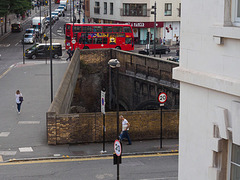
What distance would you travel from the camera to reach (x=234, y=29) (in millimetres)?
5832

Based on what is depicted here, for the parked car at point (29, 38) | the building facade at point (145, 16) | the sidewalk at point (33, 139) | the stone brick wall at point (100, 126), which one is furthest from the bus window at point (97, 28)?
the stone brick wall at point (100, 126)

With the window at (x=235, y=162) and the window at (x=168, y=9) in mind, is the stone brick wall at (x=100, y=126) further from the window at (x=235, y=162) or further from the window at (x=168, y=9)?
the window at (x=168, y=9)

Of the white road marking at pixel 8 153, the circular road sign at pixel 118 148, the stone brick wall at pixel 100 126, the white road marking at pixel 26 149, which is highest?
the circular road sign at pixel 118 148

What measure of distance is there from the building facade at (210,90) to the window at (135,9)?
65904 millimetres

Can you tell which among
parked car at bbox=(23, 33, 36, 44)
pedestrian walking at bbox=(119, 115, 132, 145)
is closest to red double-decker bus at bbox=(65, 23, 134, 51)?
parked car at bbox=(23, 33, 36, 44)

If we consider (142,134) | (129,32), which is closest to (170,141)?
(142,134)

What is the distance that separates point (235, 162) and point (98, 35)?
53131 mm

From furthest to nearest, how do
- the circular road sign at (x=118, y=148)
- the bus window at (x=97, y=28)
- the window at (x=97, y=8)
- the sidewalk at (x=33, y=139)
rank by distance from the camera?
the window at (x=97, y=8) → the bus window at (x=97, y=28) → the sidewalk at (x=33, y=139) → the circular road sign at (x=118, y=148)

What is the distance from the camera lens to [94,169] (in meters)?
17.9

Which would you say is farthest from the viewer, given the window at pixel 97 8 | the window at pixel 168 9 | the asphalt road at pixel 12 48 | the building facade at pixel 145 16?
the window at pixel 97 8

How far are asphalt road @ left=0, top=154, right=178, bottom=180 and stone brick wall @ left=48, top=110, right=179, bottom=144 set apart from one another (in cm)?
207

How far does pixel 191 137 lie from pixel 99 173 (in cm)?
1098

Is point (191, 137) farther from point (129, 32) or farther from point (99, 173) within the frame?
point (129, 32)

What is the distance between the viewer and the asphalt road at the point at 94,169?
1714 cm
